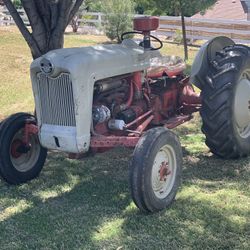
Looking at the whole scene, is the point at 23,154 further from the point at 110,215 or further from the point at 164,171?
the point at 164,171

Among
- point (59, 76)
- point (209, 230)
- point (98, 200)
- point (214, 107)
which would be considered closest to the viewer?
point (209, 230)

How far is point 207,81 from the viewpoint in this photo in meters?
5.29

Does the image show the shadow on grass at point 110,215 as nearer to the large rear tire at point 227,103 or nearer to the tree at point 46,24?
the large rear tire at point 227,103

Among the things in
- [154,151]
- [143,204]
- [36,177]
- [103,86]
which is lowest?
[36,177]

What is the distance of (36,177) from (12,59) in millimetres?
9299

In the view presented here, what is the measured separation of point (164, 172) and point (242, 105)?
1466 mm

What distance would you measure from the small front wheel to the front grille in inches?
27.7

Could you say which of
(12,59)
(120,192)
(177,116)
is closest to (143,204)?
(120,192)

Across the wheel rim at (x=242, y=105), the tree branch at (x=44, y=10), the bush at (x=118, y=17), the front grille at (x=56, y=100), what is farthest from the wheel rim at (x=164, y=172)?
the bush at (x=118, y=17)

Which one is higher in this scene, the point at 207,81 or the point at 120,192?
the point at 207,81

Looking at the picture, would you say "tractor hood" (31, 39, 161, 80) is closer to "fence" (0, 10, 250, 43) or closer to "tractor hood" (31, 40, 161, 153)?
"tractor hood" (31, 40, 161, 153)

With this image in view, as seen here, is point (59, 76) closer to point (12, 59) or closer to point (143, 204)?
point (143, 204)

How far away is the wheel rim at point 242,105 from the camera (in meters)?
5.39

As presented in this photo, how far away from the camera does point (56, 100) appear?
453cm
